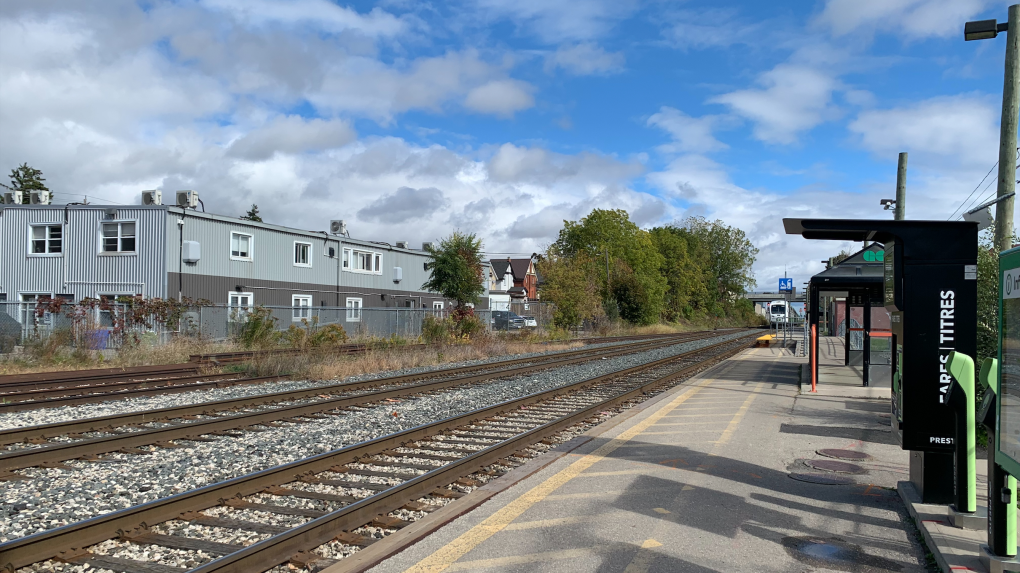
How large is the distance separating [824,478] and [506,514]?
3.57m

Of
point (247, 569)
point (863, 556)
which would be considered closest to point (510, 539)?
point (247, 569)

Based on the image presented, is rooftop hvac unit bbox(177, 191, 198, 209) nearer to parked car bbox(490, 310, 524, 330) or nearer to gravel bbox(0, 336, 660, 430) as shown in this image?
parked car bbox(490, 310, 524, 330)

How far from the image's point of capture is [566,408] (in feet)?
43.8

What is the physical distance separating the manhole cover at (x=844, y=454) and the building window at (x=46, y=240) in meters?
35.7

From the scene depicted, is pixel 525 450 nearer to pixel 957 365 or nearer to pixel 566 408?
pixel 566 408

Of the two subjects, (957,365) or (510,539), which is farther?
(510,539)

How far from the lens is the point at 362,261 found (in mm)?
44594

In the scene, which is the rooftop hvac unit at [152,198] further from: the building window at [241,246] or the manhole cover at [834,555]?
the manhole cover at [834,555]

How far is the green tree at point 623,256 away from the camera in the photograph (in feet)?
211

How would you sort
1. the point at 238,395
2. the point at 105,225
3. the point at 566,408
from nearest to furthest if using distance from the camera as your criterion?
1. the point at 566,408
2. the point at 238,395
3. the point at 105,225

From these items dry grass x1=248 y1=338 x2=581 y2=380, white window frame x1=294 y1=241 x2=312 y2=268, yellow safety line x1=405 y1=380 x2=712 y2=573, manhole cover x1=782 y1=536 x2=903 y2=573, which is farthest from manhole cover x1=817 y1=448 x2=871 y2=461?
white window frame x1=294 y1=241 x2=312 y2=268

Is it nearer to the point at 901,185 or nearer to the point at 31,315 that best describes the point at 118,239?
the point at 31,315

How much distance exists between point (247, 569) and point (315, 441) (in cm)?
490

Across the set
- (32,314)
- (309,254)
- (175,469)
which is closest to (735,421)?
(175,469)
